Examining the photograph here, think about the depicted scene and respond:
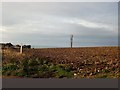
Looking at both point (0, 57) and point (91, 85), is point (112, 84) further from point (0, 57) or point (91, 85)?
point (0, 57)

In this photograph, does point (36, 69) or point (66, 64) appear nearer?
point (36, 69)

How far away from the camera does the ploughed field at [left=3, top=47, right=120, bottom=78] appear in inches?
727

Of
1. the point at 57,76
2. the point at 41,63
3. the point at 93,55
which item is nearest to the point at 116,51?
the point at 93,55

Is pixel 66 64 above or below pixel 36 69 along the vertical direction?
above

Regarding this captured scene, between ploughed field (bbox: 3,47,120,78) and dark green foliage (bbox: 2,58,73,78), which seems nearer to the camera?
ploughed field (bbox: 3,47,120,78)

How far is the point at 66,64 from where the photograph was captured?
826 inches

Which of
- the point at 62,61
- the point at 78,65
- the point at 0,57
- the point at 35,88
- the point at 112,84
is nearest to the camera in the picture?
the point at 35,88

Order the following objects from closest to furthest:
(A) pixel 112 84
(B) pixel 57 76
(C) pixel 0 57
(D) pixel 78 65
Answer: (A) pixel 112 84 < (B) pixel 57 76 < (D) pixel 78 65 < (C) pixel 0 57

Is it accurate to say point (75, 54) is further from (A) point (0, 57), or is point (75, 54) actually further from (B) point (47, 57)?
(A) point (0, 57)

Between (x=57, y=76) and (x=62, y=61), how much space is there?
4493mm

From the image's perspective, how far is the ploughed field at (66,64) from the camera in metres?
18.5

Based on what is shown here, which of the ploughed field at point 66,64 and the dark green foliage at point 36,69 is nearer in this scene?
the ploughed field at point 66,64

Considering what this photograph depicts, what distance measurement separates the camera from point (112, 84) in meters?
14.5

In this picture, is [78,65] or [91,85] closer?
[91,85]
